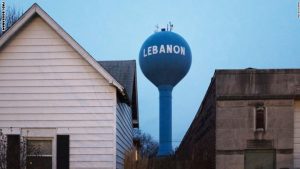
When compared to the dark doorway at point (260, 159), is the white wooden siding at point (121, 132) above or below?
above

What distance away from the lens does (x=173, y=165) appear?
18812 millimetres

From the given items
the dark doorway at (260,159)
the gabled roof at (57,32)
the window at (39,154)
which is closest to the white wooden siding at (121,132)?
the gabled roof at (57,32)

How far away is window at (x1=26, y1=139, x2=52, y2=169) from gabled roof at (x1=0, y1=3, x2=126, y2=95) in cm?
289

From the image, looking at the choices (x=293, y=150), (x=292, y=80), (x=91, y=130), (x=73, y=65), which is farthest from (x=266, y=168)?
(x=73, y=65)

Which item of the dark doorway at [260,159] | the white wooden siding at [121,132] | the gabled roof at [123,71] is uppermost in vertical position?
the gabled roof at [123,71]

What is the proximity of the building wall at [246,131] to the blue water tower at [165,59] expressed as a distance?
1773 centimetres

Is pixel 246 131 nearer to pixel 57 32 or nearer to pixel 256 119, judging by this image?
pixel 256 119

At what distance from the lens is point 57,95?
15492mm

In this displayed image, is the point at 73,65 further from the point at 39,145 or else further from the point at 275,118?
the point at 275,118

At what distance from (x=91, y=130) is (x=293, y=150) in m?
8.35

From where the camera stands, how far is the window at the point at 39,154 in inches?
598

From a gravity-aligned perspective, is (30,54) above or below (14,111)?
above

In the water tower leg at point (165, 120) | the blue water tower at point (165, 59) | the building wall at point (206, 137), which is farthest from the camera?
the water tower leg at point (165, 120)

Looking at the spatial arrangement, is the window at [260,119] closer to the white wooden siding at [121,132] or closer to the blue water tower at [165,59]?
the white wooden siding at [121,132]
